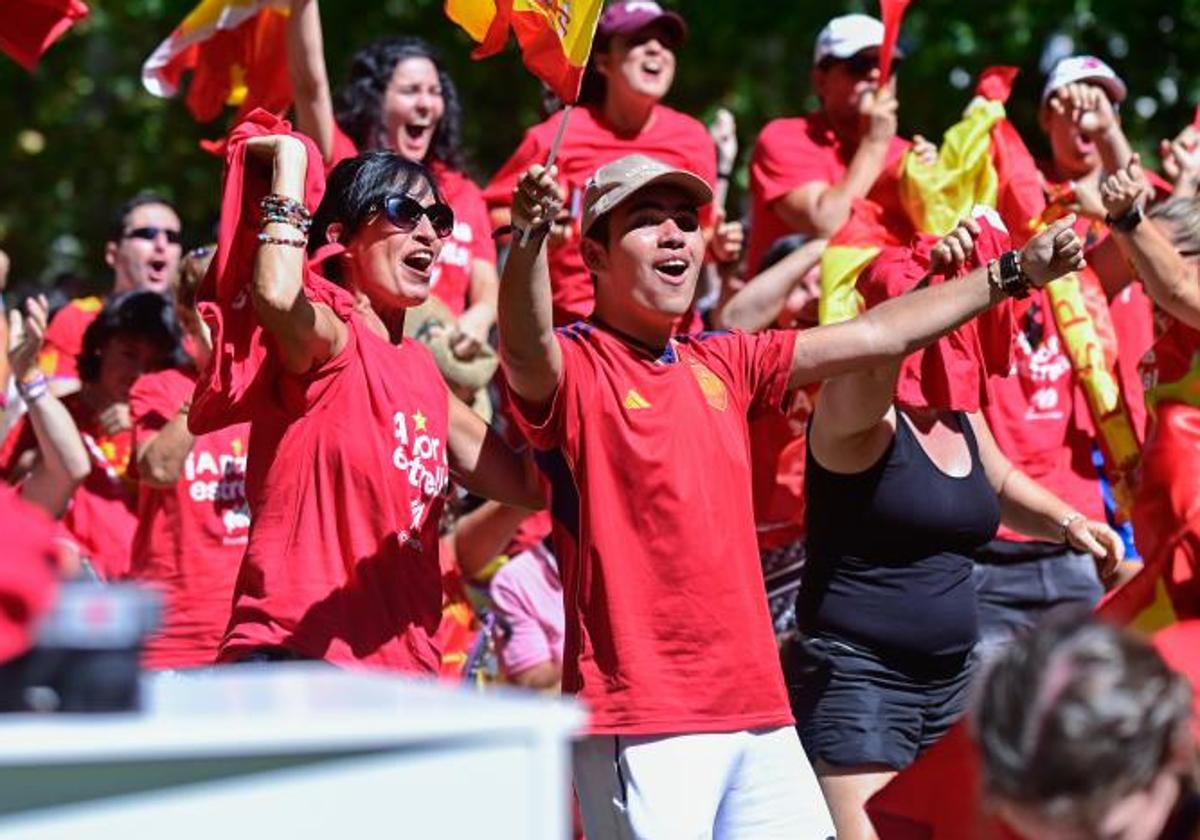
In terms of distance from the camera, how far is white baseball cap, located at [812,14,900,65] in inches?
320

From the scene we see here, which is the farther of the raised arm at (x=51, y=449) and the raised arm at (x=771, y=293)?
the raised arm at (x=771, y=293)

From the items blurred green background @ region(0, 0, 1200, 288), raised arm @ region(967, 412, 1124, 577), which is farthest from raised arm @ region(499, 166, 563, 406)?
blurred green background @ region(0, 0, 1200, 288)

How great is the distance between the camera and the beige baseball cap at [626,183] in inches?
207

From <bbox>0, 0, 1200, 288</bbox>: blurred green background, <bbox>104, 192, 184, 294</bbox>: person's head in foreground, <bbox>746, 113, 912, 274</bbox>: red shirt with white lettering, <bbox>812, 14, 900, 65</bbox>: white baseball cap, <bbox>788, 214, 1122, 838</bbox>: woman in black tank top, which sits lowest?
<bbox>788, 214, 1122, 838</bbox>: woman in black tank top

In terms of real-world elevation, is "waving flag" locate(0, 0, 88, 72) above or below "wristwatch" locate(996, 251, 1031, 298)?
above

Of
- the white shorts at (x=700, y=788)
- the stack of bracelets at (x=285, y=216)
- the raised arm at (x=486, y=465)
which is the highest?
the stack of bracelets at (x=285, y=216)

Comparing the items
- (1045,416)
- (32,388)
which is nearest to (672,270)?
(1045,416)

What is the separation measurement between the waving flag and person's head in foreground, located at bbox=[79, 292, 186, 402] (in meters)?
1.11

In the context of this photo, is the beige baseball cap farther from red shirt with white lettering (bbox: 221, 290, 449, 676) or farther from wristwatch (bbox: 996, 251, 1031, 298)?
wristwatch (bbox: 996, 251, 1031, 298)

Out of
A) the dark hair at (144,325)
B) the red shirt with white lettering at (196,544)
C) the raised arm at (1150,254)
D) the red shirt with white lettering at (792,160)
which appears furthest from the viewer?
the red shirt with white lettering at (792,160)

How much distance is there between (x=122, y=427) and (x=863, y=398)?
3.12m

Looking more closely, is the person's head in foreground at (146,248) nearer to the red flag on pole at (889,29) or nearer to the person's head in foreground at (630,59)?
the person's head in foreground at (630,59)

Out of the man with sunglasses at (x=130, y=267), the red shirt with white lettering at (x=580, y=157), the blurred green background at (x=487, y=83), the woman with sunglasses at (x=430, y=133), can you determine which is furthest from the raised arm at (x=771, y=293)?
the blurred green background at (x=487, y=83)

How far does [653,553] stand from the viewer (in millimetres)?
4957
